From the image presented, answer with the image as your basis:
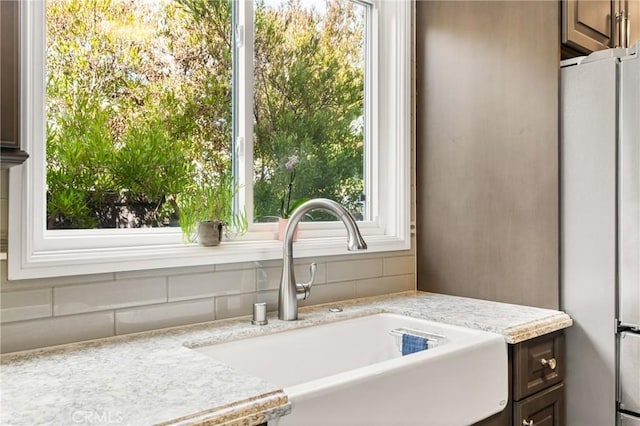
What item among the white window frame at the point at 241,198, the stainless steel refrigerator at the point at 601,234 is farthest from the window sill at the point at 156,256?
the stainless steel refrigerator at the point at 601,234

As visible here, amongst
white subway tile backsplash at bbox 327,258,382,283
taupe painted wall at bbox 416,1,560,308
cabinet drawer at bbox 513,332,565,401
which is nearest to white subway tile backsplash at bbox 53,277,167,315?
white subway tile backsplash at bbox 327,258,382,283

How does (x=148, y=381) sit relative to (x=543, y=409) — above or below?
above

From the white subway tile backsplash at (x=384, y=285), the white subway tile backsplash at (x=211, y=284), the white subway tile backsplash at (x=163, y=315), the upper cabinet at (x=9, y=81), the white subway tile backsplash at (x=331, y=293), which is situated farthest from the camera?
→ the white subway tile backsplash at (x=384, y=285)

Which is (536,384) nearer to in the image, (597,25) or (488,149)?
(488,149)

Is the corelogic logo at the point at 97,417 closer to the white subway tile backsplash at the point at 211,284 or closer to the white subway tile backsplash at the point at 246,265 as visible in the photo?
the white subway tile backsplash at the point at 211,284

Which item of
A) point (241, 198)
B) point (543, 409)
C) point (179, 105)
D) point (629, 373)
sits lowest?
point (543, 409)

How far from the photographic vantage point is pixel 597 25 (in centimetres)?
197

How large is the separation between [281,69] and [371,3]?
59 cm

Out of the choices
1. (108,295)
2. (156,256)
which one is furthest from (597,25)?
(108,295)

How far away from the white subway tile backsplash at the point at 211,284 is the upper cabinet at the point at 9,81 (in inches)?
24.1

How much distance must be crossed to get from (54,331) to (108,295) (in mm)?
158

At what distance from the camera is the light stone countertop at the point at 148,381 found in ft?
2.99

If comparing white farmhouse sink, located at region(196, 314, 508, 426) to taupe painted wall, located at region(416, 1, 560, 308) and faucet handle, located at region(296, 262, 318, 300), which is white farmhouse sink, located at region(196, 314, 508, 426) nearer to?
faucet handle, located at region(296, 262, 318, 300)

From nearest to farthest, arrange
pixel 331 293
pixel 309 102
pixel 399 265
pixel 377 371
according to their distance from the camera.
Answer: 1. pixel 377 371
2. pixel 331 293
3. pixel 309 102
4. pixel 399 265
